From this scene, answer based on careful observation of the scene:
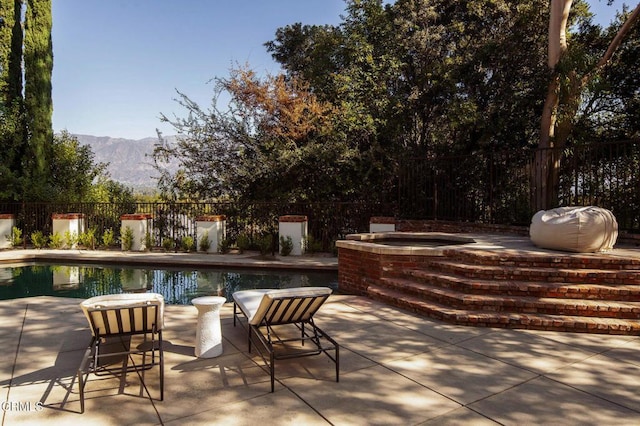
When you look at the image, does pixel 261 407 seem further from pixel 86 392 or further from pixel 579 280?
pixel 579 280

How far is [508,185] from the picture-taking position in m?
11.2

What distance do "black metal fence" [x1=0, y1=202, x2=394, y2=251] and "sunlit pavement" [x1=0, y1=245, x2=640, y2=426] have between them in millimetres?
7734

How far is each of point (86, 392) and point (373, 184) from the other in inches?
428

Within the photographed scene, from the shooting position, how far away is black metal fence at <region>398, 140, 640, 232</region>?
8945 mm

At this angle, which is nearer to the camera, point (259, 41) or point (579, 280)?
point (579, 280)

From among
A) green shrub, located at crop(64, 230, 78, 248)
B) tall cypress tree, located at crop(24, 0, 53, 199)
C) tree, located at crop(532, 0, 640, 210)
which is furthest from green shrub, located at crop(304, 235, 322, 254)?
tall cypress tree, located at crop(24, 0, 53, 199)

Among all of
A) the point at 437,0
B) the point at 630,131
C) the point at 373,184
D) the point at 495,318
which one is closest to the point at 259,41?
the point at 437,0

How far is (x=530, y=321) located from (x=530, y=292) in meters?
0.60

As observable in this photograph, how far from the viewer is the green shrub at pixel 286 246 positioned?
36.7 ft

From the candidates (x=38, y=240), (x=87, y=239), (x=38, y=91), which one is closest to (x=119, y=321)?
(x=87, y=239)

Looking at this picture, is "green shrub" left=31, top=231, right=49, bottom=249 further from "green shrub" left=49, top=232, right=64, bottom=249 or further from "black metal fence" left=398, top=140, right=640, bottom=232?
"black metal fence" left=398, top=140, right=640, bottom=232

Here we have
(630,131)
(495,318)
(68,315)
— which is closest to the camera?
(495,318)

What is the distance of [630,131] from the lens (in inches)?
468

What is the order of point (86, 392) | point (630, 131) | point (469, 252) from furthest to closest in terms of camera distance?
point (630, 131), point (469, 252), point (86, 392)
